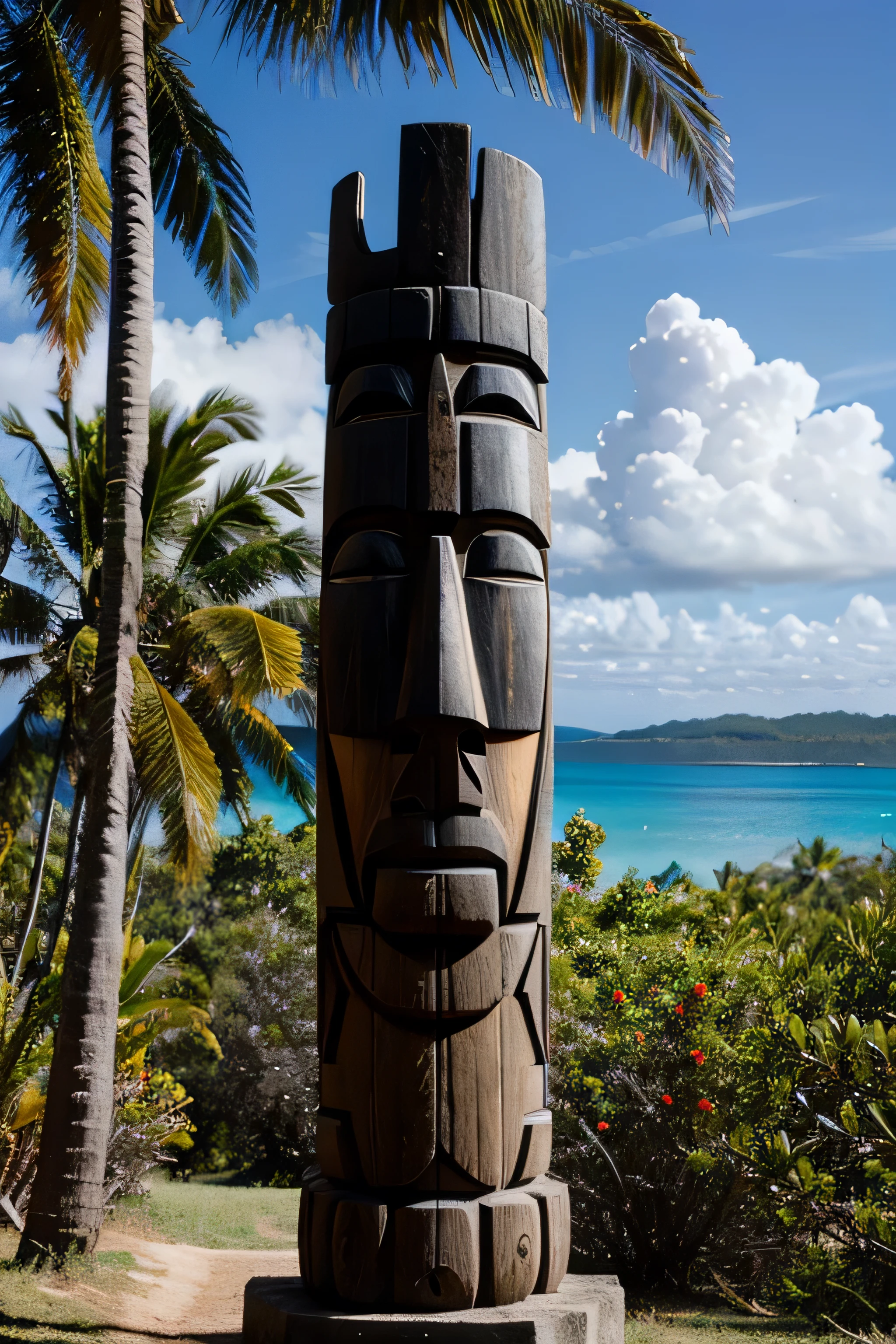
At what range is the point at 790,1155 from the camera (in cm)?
501

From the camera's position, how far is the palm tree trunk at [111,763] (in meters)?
7.05

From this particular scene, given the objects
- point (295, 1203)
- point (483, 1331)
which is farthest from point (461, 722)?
point (295, 1203)

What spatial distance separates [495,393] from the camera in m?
3.38

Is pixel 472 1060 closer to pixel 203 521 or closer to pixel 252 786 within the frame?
pixel 203 521

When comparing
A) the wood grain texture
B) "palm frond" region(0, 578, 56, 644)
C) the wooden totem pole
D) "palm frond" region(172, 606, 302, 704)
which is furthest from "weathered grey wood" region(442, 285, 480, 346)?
"palm frond" region(0, 578, 56, 644)

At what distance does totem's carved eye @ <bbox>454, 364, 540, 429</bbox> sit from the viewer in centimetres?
337

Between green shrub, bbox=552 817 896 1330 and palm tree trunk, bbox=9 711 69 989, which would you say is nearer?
green shrub, bbox=552 817 896 1330

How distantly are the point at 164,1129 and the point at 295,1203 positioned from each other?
2.42 meters

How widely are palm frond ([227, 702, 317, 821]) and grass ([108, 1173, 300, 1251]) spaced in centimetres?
475

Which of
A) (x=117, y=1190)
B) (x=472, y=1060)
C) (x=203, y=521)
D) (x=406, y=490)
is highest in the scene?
(x=203, y=521)

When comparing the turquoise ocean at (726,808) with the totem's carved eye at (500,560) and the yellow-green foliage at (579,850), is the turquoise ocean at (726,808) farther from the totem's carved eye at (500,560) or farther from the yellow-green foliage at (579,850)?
the totem's carved eye at (500,560)

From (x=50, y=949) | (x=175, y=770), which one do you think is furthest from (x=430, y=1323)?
(x=50, y=949)

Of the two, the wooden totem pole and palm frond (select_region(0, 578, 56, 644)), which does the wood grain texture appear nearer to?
the wooden totem pole

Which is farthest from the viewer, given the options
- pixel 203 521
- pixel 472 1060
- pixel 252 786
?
pixel 252 786
